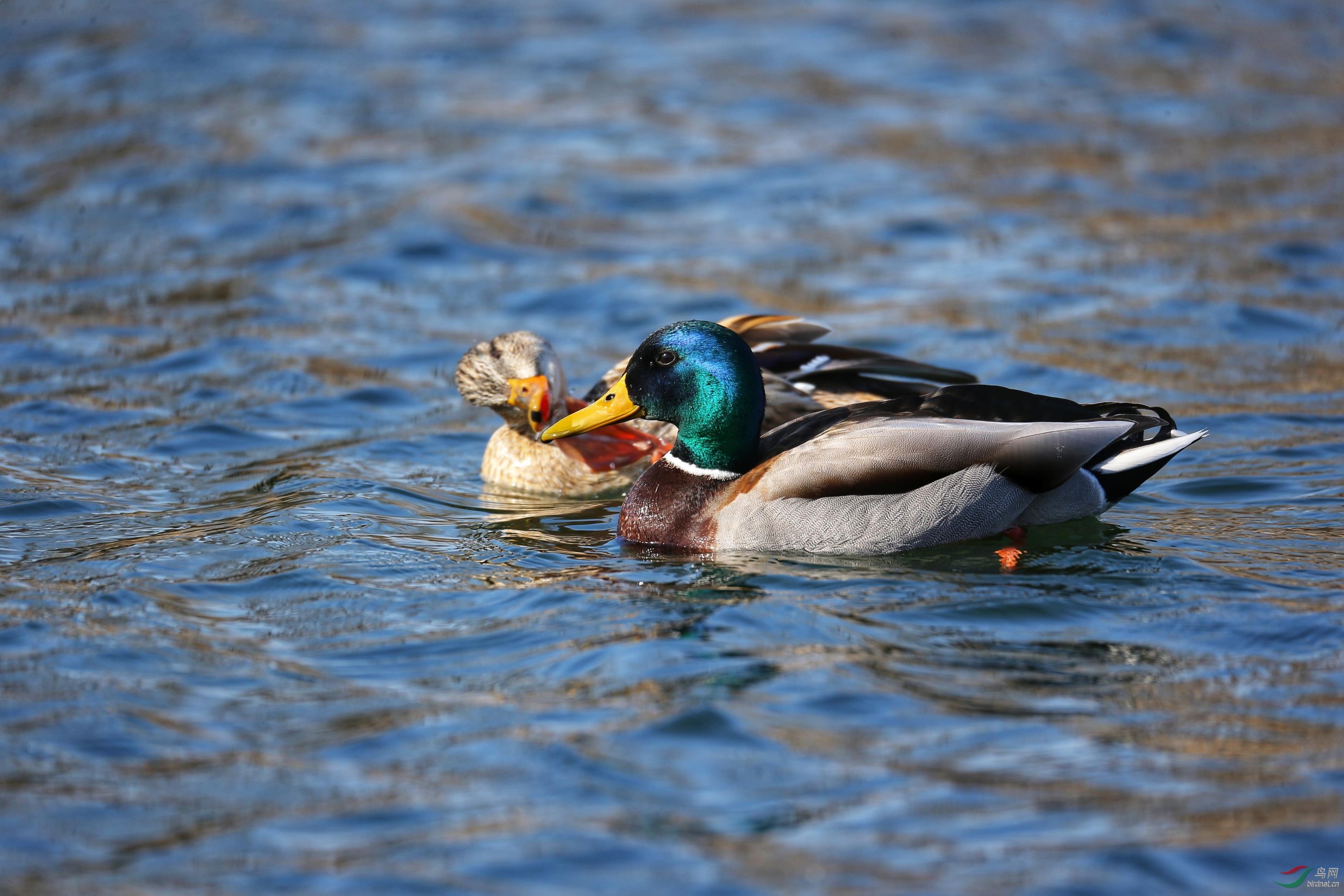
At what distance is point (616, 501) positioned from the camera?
9.09 metres

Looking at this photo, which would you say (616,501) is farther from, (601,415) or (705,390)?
(705,390)

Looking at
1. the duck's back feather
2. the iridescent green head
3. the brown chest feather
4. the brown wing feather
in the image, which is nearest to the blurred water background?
the brown chest feather

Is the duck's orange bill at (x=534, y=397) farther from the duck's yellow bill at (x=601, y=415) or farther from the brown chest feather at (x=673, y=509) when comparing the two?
the brown chest feather at (x=673, y=509)

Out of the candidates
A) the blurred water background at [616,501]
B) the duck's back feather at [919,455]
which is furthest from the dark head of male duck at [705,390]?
the blurred water background at [616,501]

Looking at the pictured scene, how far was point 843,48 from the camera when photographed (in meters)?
19.6

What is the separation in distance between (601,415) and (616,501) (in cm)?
119

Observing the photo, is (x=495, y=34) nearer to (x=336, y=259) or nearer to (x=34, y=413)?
(x=336, y=259)

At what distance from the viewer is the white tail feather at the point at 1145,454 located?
741 cm

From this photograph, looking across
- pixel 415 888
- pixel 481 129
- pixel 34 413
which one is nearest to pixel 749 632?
pixel 415 888

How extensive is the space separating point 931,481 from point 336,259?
7.95 meters

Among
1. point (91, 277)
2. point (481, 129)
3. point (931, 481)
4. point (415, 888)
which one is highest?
point (481, 129)

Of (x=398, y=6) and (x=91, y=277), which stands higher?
(x=398, y=6)

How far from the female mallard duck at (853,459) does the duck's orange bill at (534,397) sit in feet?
1.94

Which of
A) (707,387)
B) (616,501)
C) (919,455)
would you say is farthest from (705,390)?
(616,501)
